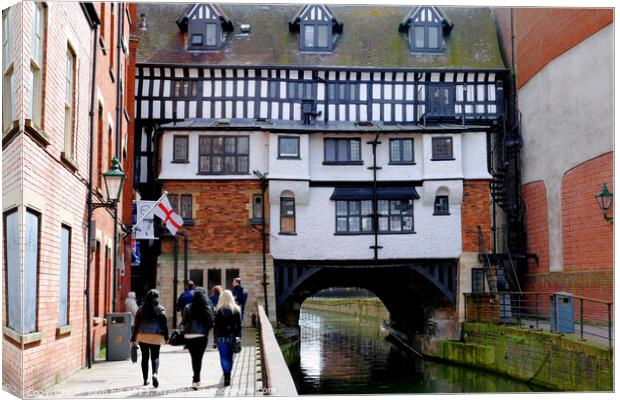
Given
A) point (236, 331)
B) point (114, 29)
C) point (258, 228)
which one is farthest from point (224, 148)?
point (236, 331)

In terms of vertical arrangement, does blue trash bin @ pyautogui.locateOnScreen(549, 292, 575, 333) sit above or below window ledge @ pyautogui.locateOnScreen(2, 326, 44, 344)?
below

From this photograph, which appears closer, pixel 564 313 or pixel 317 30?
pixel 564 313

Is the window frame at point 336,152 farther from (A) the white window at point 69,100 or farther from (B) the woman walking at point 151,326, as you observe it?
(B) the woman walking at point 151,326

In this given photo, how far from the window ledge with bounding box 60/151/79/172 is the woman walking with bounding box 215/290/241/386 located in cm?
272

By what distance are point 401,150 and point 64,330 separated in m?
18.0

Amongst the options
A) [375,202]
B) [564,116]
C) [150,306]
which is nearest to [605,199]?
[564,116]

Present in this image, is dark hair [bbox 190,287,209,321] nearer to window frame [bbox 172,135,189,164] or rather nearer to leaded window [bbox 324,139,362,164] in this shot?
window frame [bbox 172,135,189,164]

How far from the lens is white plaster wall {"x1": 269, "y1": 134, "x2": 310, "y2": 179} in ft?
88.3

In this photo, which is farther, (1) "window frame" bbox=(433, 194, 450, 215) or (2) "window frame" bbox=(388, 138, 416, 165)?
(2) "window frame" bbox=(388, 138, 416, 165)

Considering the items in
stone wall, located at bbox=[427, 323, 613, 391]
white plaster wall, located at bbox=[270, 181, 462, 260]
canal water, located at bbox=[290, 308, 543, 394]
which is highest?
white plaster wall, located at bbox=[270, 181, 462, 260]

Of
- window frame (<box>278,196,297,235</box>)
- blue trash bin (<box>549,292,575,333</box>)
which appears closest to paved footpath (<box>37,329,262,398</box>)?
blue trash bin (<box>549,292,575,333</box>)

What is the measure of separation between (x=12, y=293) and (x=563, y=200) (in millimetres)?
15737

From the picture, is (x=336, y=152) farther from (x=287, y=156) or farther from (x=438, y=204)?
(x=438, y=204)

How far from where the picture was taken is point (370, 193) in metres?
27.4
